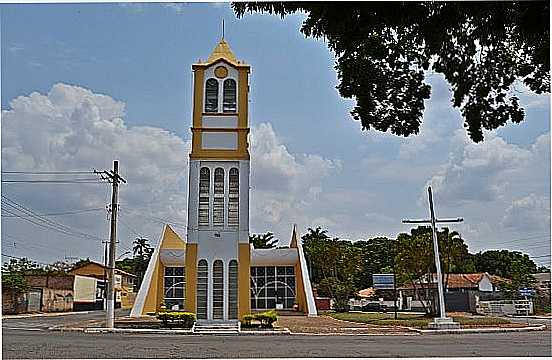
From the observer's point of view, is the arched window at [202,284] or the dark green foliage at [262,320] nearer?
the dark green foliage at [262,320]

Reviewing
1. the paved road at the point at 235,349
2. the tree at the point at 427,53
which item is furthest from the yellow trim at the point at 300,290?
the tree at the point at 427,53

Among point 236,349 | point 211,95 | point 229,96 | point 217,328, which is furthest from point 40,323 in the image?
point 236,349

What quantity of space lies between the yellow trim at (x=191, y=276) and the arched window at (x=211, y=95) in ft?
8.06

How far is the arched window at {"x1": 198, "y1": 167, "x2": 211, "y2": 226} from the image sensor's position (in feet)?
39.5

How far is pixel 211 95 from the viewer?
40.4 feet

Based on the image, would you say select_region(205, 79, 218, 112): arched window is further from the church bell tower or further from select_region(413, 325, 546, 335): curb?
select_region(413, 325, 546, 335): curb

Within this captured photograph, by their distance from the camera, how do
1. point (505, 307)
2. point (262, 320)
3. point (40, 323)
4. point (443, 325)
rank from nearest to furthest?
point (443, 325)
point (262, 320)
point (40, 323)
point (505, 307)

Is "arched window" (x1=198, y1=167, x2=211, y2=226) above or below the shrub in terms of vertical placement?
above

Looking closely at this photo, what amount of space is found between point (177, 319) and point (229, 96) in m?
3.99

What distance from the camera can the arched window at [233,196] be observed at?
12047 mm

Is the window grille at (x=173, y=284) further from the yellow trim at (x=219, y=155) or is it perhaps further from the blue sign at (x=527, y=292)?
the blue sign at (x=527, y=292)

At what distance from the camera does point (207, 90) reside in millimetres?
12375

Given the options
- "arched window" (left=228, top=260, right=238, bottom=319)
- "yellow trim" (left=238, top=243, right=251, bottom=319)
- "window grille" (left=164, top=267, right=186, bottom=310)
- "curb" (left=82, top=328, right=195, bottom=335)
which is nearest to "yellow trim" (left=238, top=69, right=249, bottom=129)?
"yellow trim" (left=238, top=243, right=251, bottom=319)

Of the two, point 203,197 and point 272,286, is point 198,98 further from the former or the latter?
point 272,286
